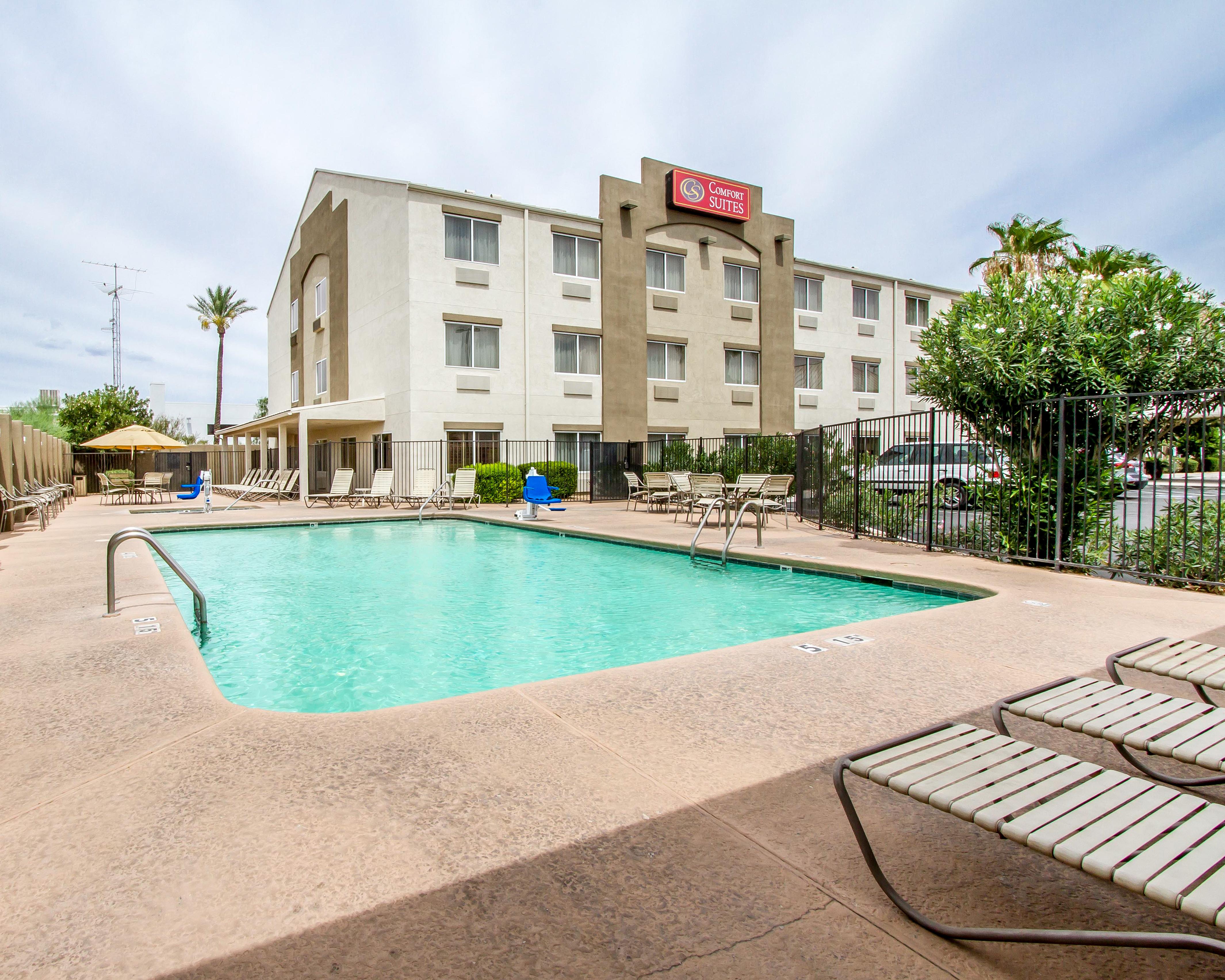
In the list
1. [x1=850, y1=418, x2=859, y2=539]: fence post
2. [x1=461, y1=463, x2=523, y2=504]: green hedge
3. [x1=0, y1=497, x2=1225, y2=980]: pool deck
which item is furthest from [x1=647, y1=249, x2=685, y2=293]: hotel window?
[x1=0, y1=497, x2=1225, y2=980]: pool deck

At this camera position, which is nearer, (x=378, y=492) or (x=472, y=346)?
(x=378, y=492)

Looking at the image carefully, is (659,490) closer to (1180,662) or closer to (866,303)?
(1180,662)

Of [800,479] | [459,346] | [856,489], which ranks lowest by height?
[856,489]

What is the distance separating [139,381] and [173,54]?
149ft

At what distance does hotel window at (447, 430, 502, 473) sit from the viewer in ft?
71.9

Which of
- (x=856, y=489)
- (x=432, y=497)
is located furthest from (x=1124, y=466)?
(x=432, y=497)

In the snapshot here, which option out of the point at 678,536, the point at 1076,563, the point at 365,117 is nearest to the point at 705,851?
the point at 1076,563

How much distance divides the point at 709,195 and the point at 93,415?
122 ft

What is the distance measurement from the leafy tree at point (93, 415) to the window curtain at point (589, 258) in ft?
99.0

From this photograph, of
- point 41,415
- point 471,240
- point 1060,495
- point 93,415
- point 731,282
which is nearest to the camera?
point 1060,495

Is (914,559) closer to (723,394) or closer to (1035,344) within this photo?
(1035,344)

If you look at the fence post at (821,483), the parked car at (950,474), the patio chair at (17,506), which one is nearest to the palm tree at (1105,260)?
the parked car at (950,474)

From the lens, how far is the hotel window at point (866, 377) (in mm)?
30375

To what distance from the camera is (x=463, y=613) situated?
7.42 m
